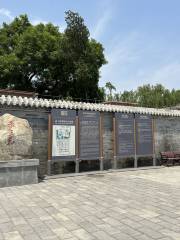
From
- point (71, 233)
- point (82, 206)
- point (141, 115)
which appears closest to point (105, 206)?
point (82, 206)

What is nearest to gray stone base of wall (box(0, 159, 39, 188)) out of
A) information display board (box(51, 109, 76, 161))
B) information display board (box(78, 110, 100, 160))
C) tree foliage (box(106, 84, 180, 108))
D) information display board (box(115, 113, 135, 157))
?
information display board (box(51, 109, 76, 161))

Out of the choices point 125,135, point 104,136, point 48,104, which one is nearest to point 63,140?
point 48,104

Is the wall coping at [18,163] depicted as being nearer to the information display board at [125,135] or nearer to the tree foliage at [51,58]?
the information display board at [125,135]

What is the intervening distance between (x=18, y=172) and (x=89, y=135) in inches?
150

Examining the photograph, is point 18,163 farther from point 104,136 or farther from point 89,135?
point 104,136

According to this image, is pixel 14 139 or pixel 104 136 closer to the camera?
pixel 14 139

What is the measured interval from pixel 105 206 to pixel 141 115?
26.0 ft

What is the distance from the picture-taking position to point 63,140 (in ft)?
36.1

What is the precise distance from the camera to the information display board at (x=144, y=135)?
44.0 feet

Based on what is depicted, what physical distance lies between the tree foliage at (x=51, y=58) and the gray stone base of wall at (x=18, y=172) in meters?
17.3

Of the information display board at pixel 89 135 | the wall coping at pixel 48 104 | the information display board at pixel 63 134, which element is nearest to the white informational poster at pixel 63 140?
the information display board at pixel 63 134

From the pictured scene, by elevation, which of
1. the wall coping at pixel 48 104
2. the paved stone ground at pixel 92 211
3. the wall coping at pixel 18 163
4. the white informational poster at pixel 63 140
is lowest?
the paved stone ground at pixel 92 211

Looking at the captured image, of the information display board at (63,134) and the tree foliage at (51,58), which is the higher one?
the tree foliage at (51,58)

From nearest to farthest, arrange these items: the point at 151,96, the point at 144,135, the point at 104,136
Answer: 1. the point at 104,136
2. the point at 144,135
3. the point at 151,96
